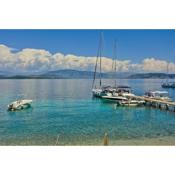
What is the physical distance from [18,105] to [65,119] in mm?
753

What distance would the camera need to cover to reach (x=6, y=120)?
19.5 ft

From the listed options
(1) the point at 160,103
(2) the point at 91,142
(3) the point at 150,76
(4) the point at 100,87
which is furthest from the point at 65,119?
(1) the point at 160,103

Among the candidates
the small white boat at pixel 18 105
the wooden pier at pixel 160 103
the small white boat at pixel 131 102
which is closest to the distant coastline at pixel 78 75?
the small white boat at pixel 18 105

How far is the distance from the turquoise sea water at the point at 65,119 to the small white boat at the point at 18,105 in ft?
0.23

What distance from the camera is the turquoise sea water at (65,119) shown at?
229 inches

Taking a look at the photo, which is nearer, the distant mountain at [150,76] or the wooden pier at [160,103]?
the distant mountain at [150,76]

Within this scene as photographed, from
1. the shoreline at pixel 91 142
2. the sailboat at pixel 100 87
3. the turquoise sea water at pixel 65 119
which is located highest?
→ the sailboat at pixel 100 87

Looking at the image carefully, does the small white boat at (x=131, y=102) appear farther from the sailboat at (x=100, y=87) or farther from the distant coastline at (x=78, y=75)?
the distant coastline at (x=78, y=75)

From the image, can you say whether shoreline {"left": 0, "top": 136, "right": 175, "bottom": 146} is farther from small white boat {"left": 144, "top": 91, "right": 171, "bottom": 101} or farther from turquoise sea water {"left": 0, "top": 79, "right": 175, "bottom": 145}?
small white boat {"left": 144, "top": 91, "right": 171, "bottom": 101}

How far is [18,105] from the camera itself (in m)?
6.05
